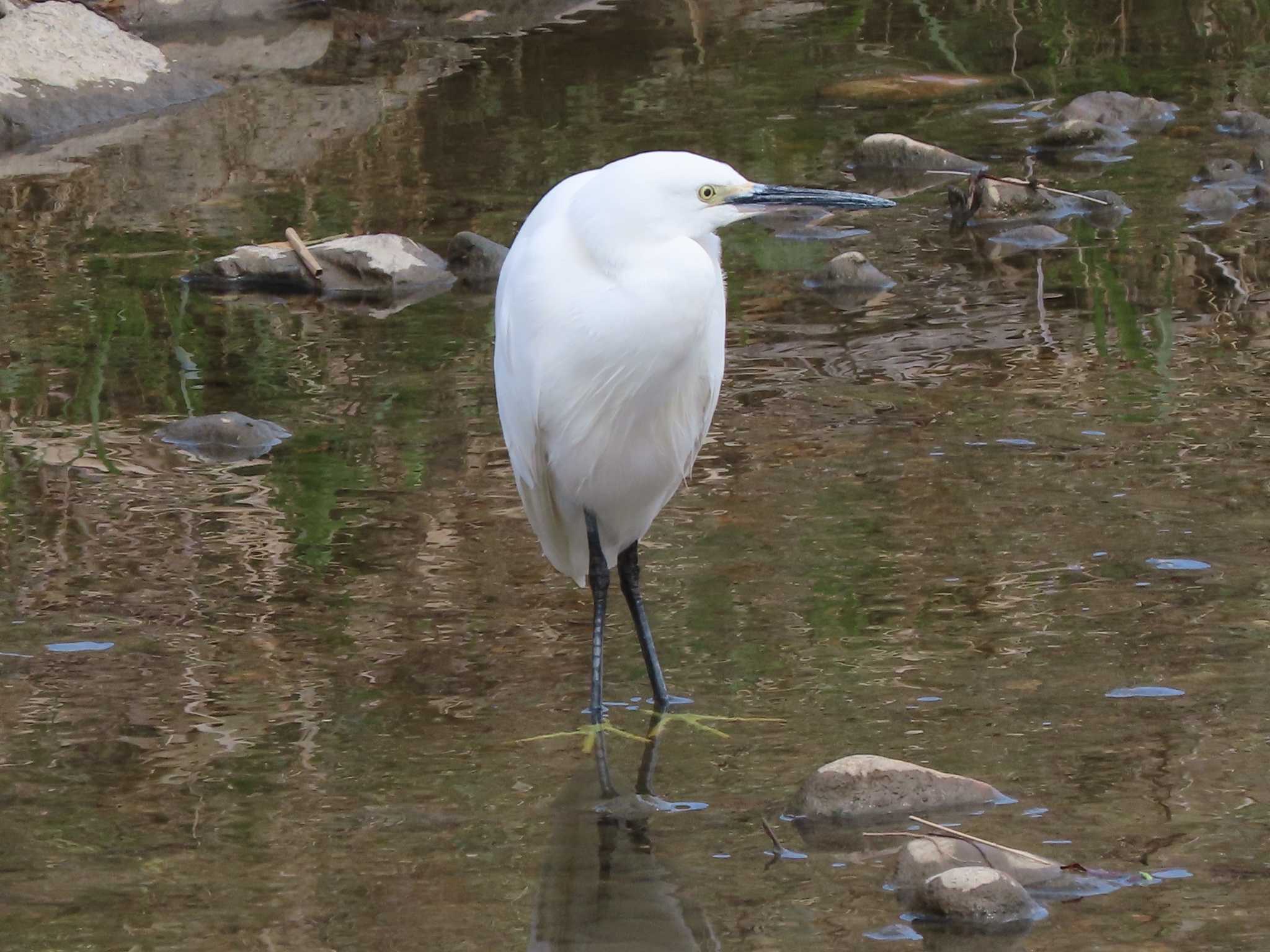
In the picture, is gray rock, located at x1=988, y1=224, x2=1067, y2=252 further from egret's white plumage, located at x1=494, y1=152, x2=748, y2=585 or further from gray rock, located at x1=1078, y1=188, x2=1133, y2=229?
egret's white plumage, located at x1=494, y1=152, x2=748, y2=585

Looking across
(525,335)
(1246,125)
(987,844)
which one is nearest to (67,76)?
(1246,125)

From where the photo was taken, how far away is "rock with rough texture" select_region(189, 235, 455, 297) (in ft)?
24.1

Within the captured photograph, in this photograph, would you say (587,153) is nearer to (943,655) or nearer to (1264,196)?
(1264,196)

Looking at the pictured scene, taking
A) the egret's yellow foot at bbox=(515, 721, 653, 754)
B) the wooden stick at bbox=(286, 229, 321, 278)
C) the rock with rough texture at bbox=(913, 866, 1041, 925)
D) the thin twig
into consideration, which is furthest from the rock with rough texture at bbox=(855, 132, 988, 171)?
the rock with rough texture at bbox=(913, 866, 1041, 925)

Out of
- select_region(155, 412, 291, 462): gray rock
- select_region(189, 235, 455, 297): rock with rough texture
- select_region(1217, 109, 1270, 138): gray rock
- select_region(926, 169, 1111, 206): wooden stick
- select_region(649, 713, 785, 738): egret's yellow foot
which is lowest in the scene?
select_region(649, 713, 785, 738): egret's yellow foot

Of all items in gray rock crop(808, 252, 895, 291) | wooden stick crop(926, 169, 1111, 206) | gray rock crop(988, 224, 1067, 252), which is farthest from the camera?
wooden stick crop(926, 169, 1111, 206)

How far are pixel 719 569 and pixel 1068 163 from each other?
4651 millimetres

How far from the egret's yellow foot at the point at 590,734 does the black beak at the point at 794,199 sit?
111 centimetres

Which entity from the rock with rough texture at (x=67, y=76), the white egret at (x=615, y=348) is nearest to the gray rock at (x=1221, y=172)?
the white egret at (x=615, y=348)

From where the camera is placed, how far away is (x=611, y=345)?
3.88 meters

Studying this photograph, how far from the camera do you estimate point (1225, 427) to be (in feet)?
17.9

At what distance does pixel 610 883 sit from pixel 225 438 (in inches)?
108

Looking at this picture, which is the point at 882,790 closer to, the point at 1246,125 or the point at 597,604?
the point at 597,604

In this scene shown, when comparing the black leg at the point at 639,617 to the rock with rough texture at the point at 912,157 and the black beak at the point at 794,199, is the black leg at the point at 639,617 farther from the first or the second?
the rock with rough texture at the point at 912,157
